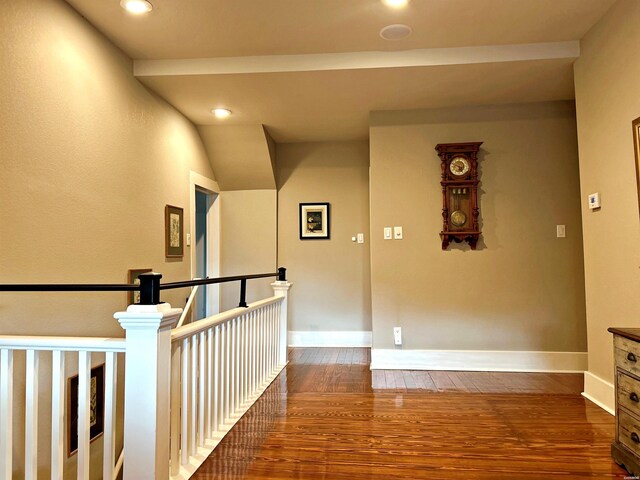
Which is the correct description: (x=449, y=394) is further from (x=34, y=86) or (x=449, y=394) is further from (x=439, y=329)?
(x=34, y=86)

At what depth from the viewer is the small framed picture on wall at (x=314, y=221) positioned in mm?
4777

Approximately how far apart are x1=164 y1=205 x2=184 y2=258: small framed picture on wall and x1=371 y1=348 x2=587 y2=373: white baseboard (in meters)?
2.01

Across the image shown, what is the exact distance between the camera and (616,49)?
242 cm

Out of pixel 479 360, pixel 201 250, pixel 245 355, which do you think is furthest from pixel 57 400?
pixel 201 250

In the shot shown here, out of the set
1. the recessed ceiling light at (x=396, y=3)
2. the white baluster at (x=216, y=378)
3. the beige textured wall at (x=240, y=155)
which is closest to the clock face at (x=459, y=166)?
the recessed ceiling light at (x=396, y=3)

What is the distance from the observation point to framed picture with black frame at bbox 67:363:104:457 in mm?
2373

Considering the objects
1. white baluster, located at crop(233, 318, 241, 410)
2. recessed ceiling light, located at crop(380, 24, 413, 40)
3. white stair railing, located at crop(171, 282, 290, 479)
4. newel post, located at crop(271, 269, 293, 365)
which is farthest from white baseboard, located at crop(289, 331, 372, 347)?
recessed ceiling light, located at crop(380, 24, 413, 40)

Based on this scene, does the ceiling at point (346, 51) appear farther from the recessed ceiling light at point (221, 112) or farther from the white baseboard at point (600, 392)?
the white baseboard at point (600, 392)

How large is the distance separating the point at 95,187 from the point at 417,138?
8.71 feet

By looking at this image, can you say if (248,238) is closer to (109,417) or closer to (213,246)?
(213,246)

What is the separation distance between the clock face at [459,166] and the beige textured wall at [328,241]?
4.22 ft

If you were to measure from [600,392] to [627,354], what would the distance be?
1071 mm

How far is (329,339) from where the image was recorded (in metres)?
4.70

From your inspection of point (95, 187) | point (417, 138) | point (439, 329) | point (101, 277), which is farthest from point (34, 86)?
point (439, 329)
